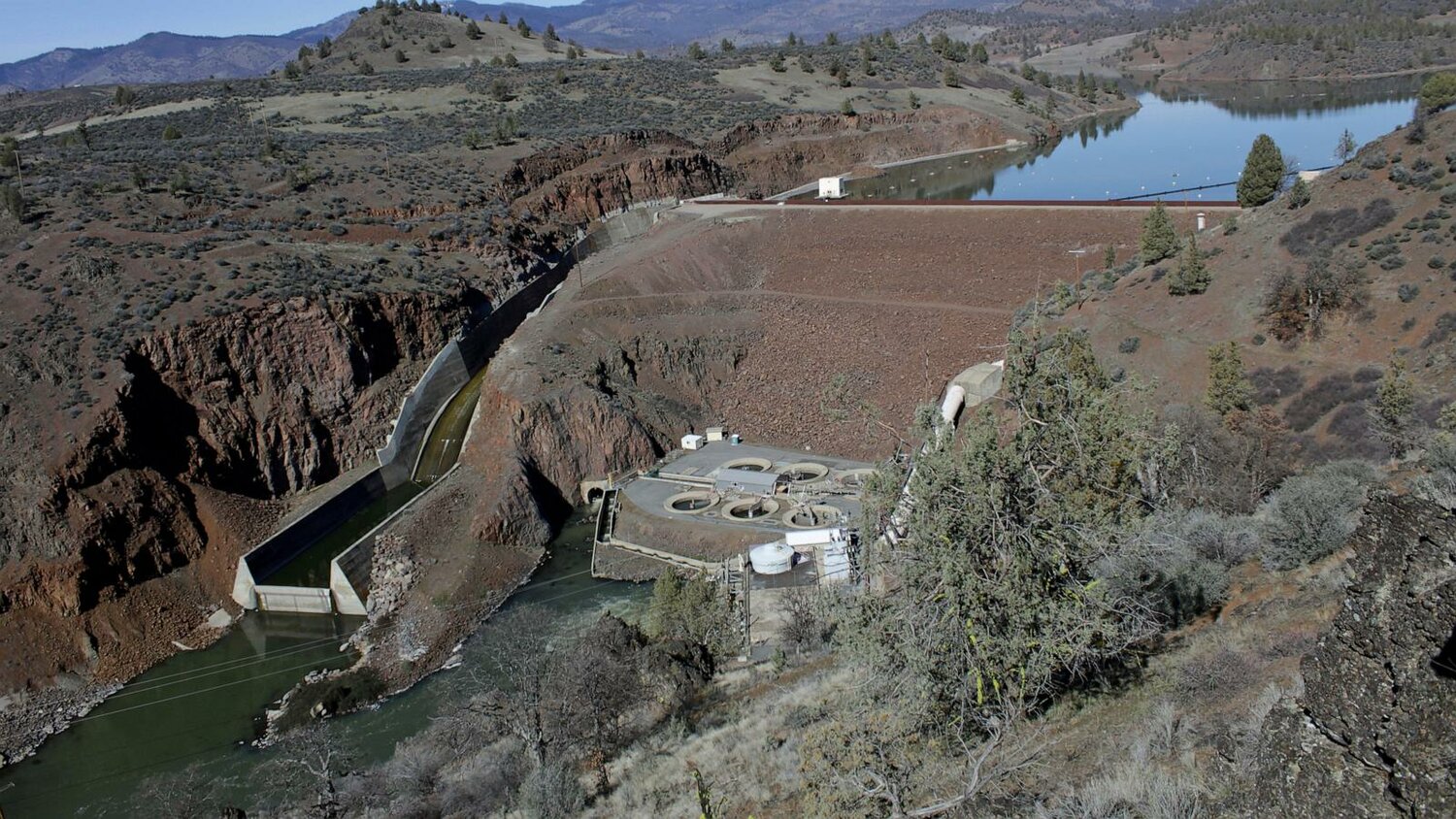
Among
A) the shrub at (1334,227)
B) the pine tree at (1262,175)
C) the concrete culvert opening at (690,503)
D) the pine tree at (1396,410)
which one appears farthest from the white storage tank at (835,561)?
the pine tree at (1262,175)

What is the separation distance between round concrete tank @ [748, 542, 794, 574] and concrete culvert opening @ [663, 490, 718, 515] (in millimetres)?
3735

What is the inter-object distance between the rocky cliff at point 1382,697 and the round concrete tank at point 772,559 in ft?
65.8

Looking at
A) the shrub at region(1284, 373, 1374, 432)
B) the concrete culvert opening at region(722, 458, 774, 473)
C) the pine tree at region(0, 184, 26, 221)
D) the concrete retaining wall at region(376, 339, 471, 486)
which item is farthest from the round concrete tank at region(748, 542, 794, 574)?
the pine tree at region(0, 184, 26, 221)

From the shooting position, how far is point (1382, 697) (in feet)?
20.5

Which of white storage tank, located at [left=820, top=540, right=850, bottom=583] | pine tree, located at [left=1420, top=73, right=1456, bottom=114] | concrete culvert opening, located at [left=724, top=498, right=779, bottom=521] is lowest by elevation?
concrete culvert opening, located at [left=724, top=498, right=779, bottom=521]

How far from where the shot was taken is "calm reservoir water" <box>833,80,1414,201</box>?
6025 centimetres

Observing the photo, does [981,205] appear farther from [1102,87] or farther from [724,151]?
[1102,87]

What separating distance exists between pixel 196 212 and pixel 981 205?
34392 millimetres

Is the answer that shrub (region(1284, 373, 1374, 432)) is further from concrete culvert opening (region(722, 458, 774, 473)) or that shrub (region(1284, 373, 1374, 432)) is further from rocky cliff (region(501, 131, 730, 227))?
rocky cliff (region(501, 131, 730, 227))

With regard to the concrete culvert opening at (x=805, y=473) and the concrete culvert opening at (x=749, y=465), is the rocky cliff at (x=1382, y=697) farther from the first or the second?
the concrete culvert opening at (x=749, y=465)

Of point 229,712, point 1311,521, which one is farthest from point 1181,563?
point 229,712

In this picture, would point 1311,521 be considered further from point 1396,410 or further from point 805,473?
point 805,473

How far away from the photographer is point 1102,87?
346ft

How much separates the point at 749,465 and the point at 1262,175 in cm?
2194
